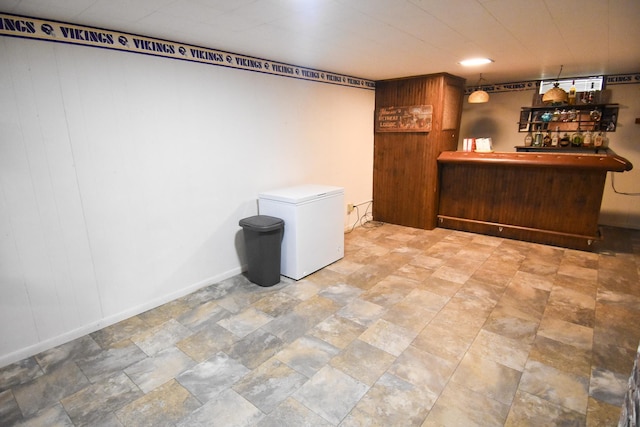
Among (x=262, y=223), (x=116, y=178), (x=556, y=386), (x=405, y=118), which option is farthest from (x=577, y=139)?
(x=116, y=178)

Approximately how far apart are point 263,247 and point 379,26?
7.25ft

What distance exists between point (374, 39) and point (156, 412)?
126 inches

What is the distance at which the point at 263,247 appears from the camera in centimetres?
331

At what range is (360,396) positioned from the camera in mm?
1976

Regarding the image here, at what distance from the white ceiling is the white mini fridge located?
57.8 inches

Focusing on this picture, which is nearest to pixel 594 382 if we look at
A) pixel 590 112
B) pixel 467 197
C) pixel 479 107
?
pixel 467 197

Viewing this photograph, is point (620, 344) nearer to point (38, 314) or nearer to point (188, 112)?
point (188, 112)

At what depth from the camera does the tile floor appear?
1.88 metres

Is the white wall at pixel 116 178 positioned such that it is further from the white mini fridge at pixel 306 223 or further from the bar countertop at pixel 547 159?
the bar countertop at pixel 547 159

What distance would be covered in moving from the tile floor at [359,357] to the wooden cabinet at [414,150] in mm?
1838

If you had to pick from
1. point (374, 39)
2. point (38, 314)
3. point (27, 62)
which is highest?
point (374, 39)

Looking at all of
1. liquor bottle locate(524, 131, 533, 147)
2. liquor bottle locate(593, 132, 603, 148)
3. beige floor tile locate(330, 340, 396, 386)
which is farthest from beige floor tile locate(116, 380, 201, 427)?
liquor bottle locate(593, 132, 603, 148)

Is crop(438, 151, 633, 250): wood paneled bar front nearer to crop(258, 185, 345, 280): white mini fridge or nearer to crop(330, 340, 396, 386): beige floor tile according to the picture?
crop(258, 185, 345, 280): white mini fridge

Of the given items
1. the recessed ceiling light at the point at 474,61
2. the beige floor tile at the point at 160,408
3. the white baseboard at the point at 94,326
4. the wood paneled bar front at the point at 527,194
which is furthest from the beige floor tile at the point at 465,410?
the recessed ceiling light at the point at 474,61
